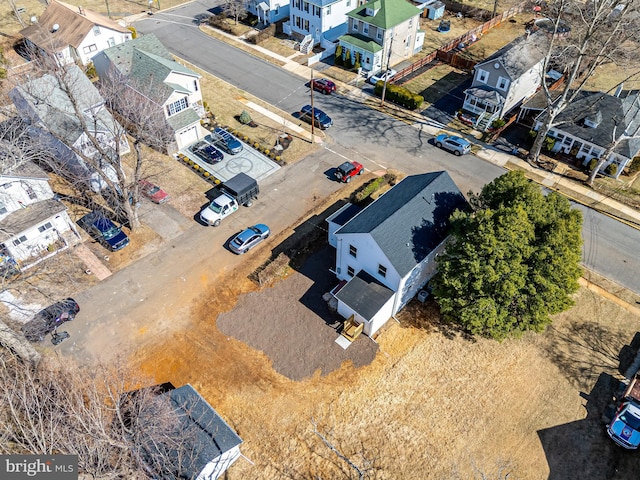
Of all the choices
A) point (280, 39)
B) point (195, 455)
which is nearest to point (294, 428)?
point (195, 455)

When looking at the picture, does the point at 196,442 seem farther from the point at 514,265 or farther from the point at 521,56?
the point at 521,56

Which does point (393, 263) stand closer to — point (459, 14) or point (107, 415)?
point (107, 415)

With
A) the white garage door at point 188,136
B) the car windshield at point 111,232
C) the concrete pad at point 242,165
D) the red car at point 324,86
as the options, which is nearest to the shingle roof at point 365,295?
the concrete pad at point 242,165

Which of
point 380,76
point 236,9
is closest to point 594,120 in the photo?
point 380,76

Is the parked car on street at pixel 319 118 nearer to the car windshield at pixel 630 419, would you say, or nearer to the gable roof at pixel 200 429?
the gable roof at pixel 200 429
